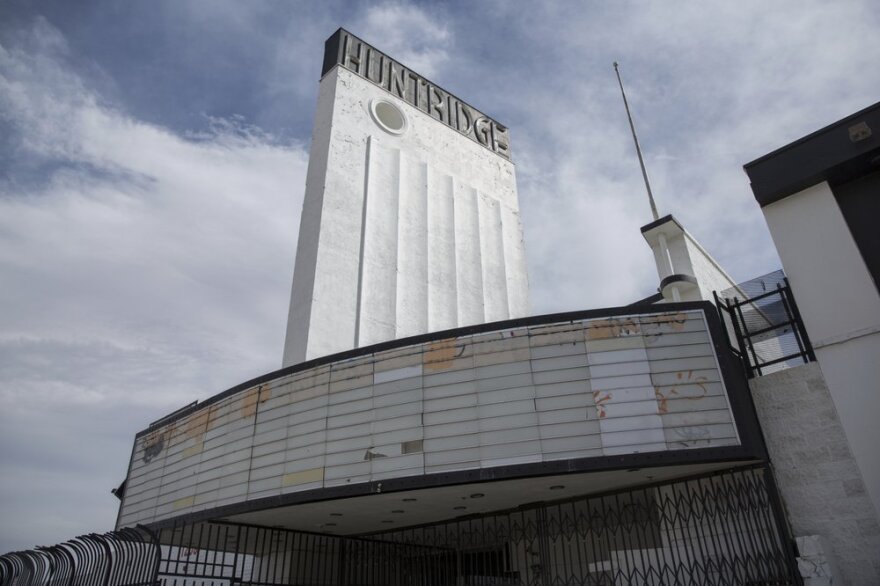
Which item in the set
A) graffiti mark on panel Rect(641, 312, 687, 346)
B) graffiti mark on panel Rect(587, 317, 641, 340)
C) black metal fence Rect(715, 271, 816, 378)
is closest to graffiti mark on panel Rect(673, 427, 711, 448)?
graffiti mark on panel Rect(641, 312, 687, 346)

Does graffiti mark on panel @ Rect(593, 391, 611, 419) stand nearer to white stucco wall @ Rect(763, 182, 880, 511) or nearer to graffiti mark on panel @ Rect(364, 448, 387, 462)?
graffiti mark on panel @ Rect(364, 448, 387, 462)

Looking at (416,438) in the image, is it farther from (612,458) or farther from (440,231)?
(440,231)

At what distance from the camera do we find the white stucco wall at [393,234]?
60.6 ft

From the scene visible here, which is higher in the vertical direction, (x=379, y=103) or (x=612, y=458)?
(x=379, y=103)

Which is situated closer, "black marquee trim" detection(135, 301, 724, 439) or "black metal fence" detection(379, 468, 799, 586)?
"black metal fence" detection(379, 468, 799, 586)

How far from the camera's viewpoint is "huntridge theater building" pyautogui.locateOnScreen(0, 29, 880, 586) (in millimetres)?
9891

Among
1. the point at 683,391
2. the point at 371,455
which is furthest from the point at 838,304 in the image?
the point at 371,455

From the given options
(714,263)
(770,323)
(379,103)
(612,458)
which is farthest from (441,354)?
(379,103)

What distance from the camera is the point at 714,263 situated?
16922 mm

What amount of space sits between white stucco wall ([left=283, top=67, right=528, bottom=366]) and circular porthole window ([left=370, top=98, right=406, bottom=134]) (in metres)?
0.21

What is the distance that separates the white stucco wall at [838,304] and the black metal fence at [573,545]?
177 centimetres

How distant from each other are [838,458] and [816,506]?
863mm

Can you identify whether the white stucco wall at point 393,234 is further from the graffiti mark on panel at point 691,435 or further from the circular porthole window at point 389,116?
the graffiti mark on panel at point 691,435

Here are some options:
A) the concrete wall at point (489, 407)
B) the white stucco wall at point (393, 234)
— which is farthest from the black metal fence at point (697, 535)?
the white stucco wall at point (393, 234)
